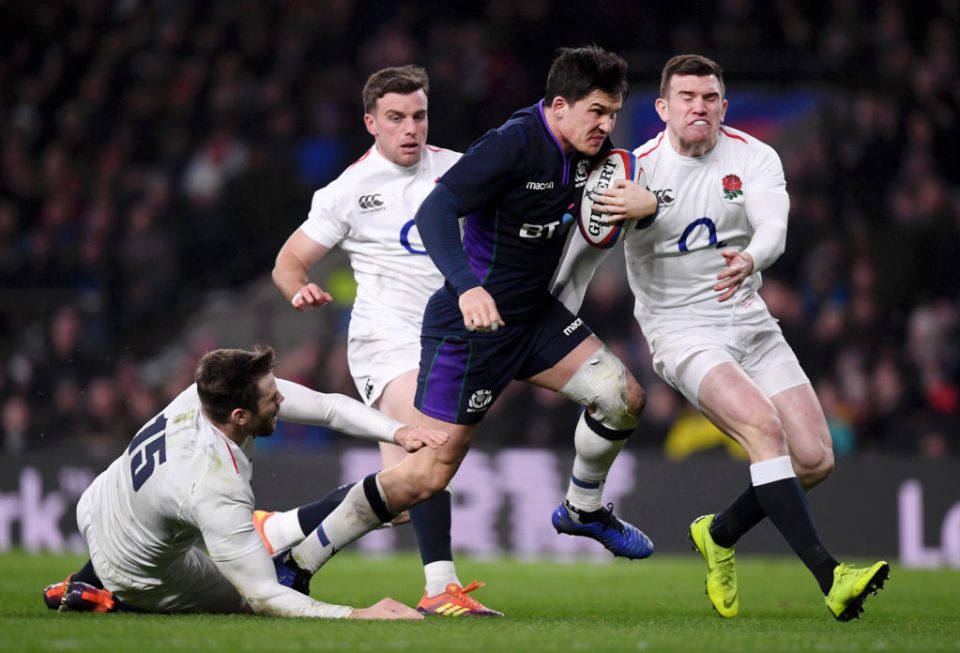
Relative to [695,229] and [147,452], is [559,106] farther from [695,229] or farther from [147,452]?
[147,452]

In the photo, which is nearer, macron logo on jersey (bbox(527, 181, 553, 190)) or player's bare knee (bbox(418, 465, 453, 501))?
macron logo on jersey (bbox(527, 181, 553, 190))

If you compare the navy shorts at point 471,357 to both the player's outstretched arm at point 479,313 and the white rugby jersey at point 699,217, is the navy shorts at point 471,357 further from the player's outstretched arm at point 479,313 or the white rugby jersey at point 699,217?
the player's outstretched arm at point 479,313

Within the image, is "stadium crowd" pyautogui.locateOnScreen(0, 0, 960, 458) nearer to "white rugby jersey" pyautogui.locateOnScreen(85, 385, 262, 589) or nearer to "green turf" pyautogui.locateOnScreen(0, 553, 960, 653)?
"green turf" pyautogui.locateOnScreen(0, 553, 960, 653)

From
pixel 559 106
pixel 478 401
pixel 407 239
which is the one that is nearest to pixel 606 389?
pixel 478 401

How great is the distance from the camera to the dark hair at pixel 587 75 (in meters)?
6.38

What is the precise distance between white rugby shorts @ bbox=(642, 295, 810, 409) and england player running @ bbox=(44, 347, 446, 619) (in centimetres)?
133

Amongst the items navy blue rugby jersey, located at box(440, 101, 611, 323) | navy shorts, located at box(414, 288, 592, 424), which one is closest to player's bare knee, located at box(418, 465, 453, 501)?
navy shorts, located at box(414, 288, 592, 424)

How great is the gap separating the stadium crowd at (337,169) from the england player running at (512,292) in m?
6.30

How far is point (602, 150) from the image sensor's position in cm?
679

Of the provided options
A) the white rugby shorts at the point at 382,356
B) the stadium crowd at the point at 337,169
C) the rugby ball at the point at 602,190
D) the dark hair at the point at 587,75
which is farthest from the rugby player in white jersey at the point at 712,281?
the stadium crowd at the point at 337,169

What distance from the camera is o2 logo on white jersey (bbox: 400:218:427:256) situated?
766cm

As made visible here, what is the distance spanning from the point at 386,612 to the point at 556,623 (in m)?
0.83

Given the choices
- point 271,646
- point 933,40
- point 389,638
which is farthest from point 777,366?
point 933,40

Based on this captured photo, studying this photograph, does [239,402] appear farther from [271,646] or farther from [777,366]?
[777,366]
